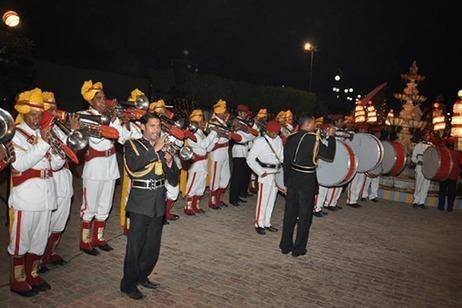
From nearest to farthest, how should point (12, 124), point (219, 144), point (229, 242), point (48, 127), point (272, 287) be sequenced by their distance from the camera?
point (12, 124)
point (48, 127)
point (272, 287)
point (229, 242)
point (219, 144)

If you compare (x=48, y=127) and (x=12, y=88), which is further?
(x=12, y=88)

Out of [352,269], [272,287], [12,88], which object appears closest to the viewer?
[272,287]

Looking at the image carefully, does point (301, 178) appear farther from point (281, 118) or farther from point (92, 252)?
point (281, 118)

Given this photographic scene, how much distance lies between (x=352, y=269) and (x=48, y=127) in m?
5.01

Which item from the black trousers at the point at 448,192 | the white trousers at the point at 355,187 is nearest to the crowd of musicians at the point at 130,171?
the white trousers at the point at 355,187

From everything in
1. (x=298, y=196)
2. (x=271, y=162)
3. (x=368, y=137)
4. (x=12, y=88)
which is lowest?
(x=298, y=196)

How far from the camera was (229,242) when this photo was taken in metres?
7.16

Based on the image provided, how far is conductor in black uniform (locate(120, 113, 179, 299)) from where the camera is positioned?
4.59m

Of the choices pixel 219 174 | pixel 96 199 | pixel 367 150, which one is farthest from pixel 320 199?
pixel 96 199

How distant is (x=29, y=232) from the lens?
4605 mm

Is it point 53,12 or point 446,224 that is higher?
point 53,12

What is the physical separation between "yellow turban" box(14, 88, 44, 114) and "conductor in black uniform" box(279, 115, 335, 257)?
3.99 metres

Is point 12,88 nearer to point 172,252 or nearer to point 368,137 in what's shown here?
point 172,252

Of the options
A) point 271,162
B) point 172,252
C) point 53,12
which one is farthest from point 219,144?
point 53,12
